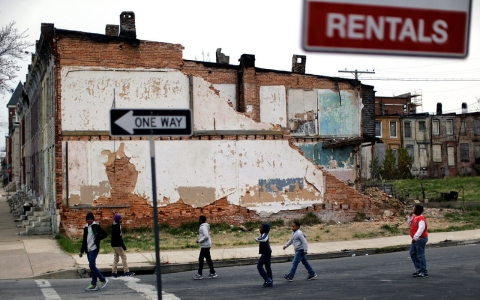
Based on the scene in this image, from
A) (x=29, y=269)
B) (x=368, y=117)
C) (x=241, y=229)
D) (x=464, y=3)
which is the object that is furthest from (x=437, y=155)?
(x=464, y=3)

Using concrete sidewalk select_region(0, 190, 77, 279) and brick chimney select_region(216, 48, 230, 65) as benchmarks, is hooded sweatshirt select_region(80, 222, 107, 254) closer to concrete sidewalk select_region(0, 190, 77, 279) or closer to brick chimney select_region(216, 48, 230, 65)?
concrete sidewalk select_region(0, 190, 77, 279)

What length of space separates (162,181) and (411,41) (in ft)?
70.3

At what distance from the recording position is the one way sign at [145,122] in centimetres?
762

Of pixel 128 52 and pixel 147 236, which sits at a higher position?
pixel 128 52

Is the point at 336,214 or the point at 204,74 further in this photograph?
the point at 204,74

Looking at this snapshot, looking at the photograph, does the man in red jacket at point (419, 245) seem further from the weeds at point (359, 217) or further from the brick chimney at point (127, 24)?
the brick chimney at point (127, 24)

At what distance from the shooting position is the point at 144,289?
1393 centimetres

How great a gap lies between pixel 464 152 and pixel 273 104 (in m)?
43.8

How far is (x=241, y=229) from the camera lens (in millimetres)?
26312

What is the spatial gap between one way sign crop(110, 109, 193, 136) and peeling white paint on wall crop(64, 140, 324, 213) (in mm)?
17970

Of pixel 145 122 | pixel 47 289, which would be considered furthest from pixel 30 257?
pixel 145 122

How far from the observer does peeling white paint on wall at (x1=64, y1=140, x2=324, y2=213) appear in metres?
25.2

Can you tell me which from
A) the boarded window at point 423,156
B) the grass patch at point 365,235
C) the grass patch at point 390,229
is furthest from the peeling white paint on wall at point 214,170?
the boarded window at point 423,156

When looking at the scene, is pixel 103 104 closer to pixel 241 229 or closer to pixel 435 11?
pixel 241 229
